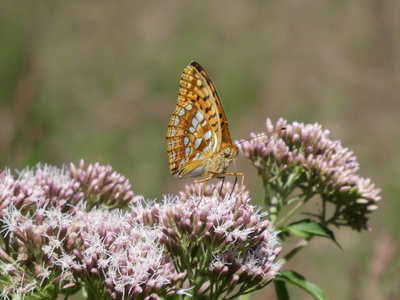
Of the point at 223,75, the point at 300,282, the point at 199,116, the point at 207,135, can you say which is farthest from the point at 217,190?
the point at 223,75

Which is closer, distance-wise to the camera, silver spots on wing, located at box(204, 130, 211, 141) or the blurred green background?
silver spots on wing, located at box(204, 130, 211, 141)

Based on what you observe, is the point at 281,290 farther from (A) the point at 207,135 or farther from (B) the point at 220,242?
(A) the point at 207,135

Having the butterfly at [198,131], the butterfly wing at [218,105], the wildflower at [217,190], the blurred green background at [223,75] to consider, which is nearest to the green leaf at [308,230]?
the wildflower at [217,190]

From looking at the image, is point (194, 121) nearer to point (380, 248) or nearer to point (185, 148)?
point (185, 148)

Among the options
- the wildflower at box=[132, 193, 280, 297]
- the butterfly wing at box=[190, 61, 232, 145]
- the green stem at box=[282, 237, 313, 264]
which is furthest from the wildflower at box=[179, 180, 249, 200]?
the green stem at box=[282, 237, 313, 264]

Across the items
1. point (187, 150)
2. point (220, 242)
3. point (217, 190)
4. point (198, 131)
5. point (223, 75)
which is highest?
point (223, 75)

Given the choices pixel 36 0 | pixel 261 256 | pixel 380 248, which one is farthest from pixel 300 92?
pixel 261 256

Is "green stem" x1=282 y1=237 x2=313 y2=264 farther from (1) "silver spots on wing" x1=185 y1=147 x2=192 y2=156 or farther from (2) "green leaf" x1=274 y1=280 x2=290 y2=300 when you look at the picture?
(1) "silver spots on wing" x1=185 y1=147 x2=192 y2=156

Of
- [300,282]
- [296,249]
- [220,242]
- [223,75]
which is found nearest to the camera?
[220,242]
